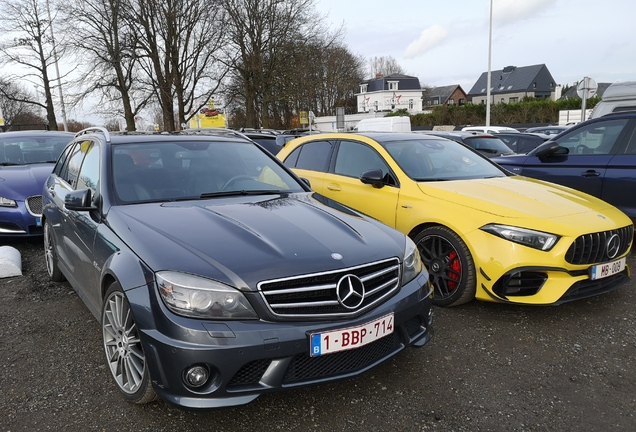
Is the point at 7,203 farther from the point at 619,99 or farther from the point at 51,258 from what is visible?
the point at 619,99

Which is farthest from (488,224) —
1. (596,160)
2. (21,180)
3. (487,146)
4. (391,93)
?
(391,93)

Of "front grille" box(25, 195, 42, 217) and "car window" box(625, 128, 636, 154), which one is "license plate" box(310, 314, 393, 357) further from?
"front grille" box(25, 195, 42, 217)

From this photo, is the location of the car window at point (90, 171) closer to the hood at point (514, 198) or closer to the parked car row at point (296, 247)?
the parked car row at point (296, 247)

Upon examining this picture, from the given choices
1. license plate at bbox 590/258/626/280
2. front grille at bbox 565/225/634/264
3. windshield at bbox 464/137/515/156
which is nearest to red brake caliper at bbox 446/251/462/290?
front grille at bbox 565/225/634/264

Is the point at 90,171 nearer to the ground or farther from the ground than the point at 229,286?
farther from the ground

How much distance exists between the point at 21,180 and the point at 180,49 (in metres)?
22.4

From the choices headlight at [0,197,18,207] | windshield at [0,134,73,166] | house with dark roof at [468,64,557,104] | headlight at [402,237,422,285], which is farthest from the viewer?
house with dark roof at [468,64,557,104]

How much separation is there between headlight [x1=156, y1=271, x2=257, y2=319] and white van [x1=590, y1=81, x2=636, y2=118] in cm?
864

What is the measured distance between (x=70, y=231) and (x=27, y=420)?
5.03 feet

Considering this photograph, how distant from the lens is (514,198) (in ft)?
13.5

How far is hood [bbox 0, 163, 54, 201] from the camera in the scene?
623 cm

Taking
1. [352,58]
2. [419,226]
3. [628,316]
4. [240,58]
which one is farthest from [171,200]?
[352,58]

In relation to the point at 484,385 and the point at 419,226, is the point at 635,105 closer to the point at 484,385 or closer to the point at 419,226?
the point at 419,226

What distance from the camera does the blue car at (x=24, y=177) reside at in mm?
6156
